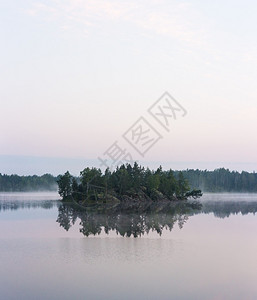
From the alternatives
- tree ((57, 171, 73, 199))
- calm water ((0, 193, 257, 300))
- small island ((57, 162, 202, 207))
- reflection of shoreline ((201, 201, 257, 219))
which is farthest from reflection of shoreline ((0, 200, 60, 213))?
calm water ((0, 193, 257, 300))

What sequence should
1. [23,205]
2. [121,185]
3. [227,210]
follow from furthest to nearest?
[121,185] → [23,205] → [227,210]

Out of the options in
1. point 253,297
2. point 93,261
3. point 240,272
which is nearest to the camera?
point 253,297

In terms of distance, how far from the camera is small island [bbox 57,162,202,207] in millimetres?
118000

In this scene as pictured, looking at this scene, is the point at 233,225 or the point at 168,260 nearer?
the point at 168,260

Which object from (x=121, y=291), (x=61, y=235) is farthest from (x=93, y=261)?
(x=61, y=235)

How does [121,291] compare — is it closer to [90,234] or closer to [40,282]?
[40,282]

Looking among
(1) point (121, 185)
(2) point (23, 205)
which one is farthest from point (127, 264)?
(1) point (121, 185)

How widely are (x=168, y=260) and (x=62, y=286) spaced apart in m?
9.78

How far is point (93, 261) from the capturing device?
98.1 feet

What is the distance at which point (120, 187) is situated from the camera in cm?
12544

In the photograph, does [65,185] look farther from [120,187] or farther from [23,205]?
[23,205]

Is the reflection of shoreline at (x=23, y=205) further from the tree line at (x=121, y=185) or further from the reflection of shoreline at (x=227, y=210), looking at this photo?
the reflection of shoreline at (x=227, y=210)

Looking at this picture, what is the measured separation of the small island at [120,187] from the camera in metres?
118

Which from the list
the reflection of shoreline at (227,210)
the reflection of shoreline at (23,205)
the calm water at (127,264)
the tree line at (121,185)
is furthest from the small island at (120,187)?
the calm water at (127,264)
